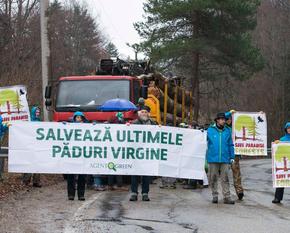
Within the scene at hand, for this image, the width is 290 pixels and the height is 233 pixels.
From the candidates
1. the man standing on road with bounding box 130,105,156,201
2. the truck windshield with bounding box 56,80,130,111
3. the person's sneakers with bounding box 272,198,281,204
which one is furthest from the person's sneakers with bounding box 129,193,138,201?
the truck windshield with bounding box 56,80,130,111

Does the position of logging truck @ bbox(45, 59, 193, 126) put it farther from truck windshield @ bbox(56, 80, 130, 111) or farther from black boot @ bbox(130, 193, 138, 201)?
black boot @ bbox(130, 193, 138, 201)

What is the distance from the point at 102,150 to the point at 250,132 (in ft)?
14.7

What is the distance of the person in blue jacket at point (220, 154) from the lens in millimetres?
12883

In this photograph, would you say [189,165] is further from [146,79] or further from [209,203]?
[146,79]

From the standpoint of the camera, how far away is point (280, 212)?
39.2 feet

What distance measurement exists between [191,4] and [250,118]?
76.2 ft

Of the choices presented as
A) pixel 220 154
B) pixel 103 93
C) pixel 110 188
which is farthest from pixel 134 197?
pixel 103 93

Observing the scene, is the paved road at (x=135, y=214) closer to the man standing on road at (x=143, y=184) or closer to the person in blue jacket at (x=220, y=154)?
the man standing on road at (x=143, y=184)

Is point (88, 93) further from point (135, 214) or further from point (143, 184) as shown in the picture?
point (135, 214)

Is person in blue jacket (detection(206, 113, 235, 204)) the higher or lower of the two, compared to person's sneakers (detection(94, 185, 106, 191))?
higher

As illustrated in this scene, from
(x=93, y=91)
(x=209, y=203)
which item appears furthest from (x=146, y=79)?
(x=209, y=203)

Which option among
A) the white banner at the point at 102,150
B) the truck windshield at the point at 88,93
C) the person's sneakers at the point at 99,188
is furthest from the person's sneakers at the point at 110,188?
the truck windshield at the point at 88,93

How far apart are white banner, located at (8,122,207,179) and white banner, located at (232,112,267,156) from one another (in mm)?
2516

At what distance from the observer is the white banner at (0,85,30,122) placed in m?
14.9
